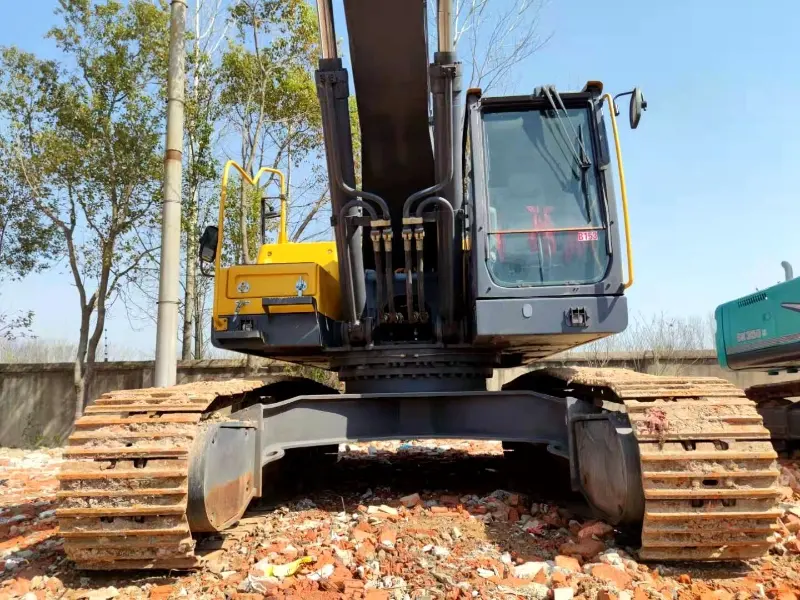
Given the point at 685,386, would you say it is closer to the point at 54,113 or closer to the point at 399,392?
the point at 399,392

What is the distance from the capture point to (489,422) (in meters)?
4.43

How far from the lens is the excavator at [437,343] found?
319 cm

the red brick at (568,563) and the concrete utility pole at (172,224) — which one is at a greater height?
the concrete utility pole at (172,224)

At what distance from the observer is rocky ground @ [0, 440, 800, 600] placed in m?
3.02

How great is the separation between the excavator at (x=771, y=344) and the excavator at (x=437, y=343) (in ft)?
8.60

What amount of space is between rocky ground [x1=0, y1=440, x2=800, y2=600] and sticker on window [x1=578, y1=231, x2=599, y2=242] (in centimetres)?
A: 175

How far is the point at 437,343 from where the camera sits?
185 inches

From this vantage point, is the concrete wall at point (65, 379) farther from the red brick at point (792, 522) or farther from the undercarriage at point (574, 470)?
the undercarriage at point (574, 470)

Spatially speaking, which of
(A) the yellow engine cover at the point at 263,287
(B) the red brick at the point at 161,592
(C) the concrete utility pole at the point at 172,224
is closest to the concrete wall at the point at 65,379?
(C) the concrete utility pole at the point at 172,224

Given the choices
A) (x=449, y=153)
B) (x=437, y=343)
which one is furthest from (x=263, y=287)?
(x=449, y=153)

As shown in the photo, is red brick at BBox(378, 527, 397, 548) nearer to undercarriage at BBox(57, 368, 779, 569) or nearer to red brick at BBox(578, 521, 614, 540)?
undercarriage at BBox(57, 368, 779, 569)

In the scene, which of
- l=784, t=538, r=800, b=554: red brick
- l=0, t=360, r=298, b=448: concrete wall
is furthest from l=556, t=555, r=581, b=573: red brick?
l=0, t=360, r=298, b=448: concrete wall

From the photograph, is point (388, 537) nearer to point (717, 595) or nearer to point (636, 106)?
point (717, 595)

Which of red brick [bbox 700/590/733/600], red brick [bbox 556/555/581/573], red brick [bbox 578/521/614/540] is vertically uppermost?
red brick [bbox 578/521/614/540]
